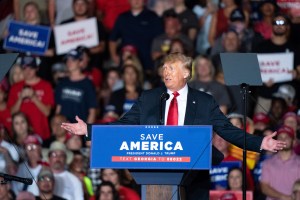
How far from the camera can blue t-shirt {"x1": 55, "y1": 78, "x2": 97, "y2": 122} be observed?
12664 mm

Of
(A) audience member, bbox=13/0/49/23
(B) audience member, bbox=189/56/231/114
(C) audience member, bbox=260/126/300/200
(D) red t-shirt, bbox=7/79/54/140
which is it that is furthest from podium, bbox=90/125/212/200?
Result: (A) audience member, bbox=13/0/49/23

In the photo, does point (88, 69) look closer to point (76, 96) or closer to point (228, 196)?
point (76, 96)

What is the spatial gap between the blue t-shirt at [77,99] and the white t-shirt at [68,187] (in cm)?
156

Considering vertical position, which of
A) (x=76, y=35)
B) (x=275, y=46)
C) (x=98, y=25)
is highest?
(x=98, y=25)

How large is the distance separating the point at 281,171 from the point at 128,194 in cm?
155

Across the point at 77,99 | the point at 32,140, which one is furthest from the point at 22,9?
the point at 32,140

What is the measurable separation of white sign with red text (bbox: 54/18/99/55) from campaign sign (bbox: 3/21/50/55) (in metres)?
0.18

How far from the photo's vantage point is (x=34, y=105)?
1275cm

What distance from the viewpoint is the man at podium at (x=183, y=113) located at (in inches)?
285

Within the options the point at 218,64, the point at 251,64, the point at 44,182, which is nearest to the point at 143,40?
the point at 218,64

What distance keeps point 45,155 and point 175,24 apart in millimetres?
2766

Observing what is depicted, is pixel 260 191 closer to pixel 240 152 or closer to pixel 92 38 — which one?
pixel 240 152

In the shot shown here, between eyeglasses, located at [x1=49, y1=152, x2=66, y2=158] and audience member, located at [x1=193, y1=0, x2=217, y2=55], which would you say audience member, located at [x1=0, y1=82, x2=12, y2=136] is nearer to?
eyeglasses, located at [x1=49, y1=152, x2=66, y2=158]

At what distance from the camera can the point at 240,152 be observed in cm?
1136
